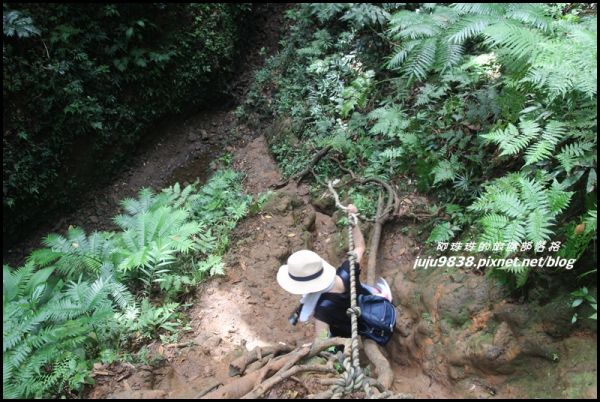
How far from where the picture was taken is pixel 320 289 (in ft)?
12.1

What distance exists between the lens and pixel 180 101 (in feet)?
30.8

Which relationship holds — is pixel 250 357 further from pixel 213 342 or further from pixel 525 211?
pixel 525 211

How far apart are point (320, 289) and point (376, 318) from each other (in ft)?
2.45

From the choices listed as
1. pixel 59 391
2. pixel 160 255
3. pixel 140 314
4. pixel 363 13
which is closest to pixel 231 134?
pixel 363 13

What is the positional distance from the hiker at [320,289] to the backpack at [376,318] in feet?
0.43

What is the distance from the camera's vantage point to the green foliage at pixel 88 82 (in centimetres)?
730

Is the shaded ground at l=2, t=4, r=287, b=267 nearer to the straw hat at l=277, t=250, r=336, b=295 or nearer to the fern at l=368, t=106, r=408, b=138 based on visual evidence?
the fern at l=368, t=106, r=408, b=138

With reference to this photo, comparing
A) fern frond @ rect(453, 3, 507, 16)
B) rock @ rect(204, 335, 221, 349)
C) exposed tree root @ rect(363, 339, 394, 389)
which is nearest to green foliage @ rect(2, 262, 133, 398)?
rock @ rect(204, 335, 221, 349)

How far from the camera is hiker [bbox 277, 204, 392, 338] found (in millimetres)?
3674

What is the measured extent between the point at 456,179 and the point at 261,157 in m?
4.17

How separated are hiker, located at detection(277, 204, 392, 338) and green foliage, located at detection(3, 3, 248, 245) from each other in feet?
20.2

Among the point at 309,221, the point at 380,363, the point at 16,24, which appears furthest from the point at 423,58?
the point at 16,24

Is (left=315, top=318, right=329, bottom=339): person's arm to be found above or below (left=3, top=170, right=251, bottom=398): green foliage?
above

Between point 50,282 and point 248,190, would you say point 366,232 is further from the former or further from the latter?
point 50,282
